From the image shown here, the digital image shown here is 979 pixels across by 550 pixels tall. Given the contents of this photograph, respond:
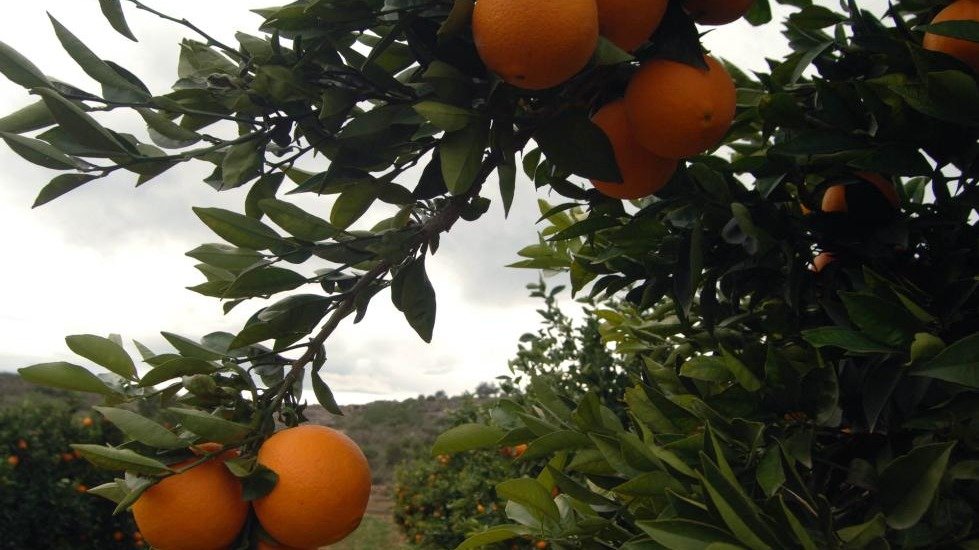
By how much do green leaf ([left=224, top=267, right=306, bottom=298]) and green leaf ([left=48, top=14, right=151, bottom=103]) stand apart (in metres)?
0.28

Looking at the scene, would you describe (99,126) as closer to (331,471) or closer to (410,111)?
(410,111)

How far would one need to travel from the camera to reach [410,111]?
2.78 ft

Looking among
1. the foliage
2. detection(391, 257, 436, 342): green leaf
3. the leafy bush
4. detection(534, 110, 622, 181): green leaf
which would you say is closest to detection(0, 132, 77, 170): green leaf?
detection(391, 257, 436, 342): green leaf

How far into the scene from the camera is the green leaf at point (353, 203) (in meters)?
0.89

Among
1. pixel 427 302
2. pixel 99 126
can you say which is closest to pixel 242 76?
pixel 99 126

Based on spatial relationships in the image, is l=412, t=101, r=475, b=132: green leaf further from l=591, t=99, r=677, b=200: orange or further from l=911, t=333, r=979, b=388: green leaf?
l=911, t=333, r=979, b=388: green leaf

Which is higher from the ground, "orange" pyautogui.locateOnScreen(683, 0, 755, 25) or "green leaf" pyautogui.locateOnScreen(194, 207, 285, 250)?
"orange" pyautogui.locateOnScreen(683, 0, 755, 25)

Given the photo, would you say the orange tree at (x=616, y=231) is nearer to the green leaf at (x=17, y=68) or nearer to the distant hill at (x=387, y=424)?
the green leaf at (x=17, y=68)

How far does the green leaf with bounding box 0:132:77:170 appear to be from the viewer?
0.79m

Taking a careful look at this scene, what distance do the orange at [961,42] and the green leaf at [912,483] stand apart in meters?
0.54

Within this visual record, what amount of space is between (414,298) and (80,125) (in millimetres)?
439

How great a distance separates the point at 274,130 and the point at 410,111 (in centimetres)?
20

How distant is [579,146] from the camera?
2.58 feet

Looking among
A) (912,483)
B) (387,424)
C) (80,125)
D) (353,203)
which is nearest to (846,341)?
(912,483)
